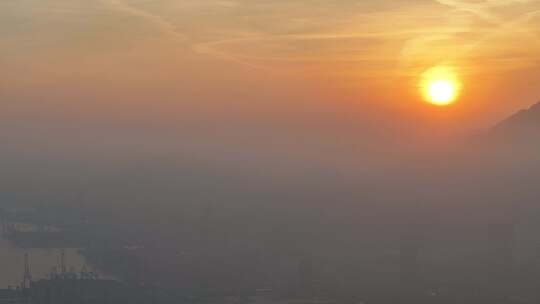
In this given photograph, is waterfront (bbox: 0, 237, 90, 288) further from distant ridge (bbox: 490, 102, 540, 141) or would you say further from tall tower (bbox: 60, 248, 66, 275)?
distant ridge (bbox: 490, 102, 540, 141)

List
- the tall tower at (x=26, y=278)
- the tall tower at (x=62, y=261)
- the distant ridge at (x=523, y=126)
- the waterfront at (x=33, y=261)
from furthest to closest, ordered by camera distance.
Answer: the distant ridge at (x=523, y=126) < the tall tower at (x=62, y=261) < the waterfront at (x=33, y=261) < the tall tower at (x=26, y=278)

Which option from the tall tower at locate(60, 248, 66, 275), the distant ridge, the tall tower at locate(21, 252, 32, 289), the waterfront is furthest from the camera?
the distant ridge

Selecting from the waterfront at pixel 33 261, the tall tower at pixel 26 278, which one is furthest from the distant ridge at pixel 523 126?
the tall tower at pixel 26 278

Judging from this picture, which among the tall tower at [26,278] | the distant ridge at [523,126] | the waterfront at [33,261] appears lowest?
the distant ridge at [523,126]

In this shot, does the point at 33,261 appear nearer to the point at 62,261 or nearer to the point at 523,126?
the point at 62,261

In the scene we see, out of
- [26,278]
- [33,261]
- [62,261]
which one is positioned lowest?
[33,261]

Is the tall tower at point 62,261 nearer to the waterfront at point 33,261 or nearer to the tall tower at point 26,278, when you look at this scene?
the waterfront at point 33,261

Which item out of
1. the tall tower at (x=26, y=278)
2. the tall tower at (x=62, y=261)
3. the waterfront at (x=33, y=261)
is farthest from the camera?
the tall tower at (x=62, y=261)

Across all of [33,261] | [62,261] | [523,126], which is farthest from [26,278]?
[523,126]

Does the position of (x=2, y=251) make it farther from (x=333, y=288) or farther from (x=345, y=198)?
(x=345, y=198)

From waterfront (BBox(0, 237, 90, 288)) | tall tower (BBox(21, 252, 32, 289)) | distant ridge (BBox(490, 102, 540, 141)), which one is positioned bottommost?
distant ridge (BBox(490, 102, 540, 141))

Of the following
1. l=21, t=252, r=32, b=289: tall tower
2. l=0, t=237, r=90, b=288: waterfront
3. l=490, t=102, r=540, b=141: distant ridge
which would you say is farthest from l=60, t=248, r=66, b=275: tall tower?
l=490, t=102, r=540, b=141: distant ridge

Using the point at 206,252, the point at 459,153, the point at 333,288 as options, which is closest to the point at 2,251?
the point at 206,252
